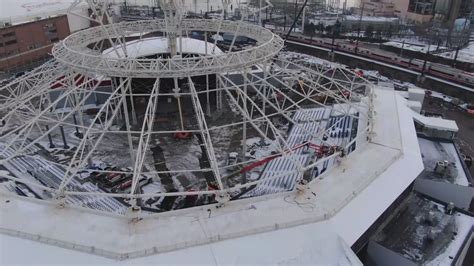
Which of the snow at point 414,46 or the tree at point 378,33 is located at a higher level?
the tree at point 378,33

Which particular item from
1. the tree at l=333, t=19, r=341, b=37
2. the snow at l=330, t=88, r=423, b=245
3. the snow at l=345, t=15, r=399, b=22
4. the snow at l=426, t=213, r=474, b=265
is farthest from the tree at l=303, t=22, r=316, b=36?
the snow at l=426, t=213, r=474, b=265

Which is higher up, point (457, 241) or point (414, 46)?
point (414, 46)

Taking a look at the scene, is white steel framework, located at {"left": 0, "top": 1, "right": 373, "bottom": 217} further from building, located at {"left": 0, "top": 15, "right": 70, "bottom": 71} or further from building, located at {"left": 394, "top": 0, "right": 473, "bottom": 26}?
building, located at {"left": 394, "top": 0, "right": 473, "bottom": 26}

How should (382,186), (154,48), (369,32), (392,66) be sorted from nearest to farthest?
(382,186) < (154,48) < (392,66) < (369,32)

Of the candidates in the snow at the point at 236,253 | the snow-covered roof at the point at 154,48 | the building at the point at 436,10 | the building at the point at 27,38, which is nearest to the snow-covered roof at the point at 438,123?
the snow at the point at 236,253

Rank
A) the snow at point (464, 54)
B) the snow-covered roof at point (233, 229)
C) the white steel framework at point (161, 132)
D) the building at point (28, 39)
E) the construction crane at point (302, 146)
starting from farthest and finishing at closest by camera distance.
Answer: the snow at point (464, 54), the building at point (28, 39), the construction crane at point (302, 146), the white steel framework at point (161, 132), the snow-covered roof at point (233, 229)

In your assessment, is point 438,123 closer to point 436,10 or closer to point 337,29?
point 337,29

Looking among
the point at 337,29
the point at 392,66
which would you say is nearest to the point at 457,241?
the point at 392,66

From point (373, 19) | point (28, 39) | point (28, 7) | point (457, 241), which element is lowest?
point (457, 241)

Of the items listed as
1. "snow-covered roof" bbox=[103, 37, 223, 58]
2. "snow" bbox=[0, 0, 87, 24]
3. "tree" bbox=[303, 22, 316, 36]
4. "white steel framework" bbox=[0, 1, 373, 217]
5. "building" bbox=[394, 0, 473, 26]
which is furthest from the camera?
"snow" bbox=[0, 0, 87, 24]

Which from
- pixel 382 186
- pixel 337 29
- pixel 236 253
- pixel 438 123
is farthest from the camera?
pixel 337 29

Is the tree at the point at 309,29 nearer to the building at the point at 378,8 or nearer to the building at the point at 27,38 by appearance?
the building at the point at 378,8
